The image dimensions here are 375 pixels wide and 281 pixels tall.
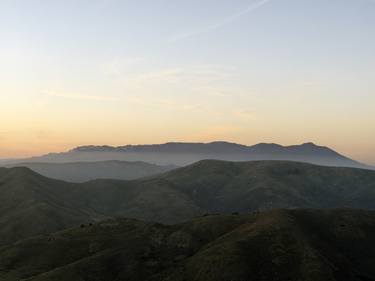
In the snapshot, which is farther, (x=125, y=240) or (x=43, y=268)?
(x=125, y=240)

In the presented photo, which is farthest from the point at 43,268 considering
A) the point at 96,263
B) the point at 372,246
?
the point at 372,246

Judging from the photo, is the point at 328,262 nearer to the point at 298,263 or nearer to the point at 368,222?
the point at 298,263

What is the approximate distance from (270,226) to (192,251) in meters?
17.1

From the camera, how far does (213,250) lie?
95750mm

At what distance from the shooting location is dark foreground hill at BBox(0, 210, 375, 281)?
87.7 m

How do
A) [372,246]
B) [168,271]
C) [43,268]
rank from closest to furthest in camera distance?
[168,271] < [43,268] < [372,246]

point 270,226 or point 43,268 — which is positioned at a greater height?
point 270,226

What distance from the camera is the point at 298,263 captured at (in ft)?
287

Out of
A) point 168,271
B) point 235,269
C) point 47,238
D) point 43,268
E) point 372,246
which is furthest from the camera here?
point 47,238

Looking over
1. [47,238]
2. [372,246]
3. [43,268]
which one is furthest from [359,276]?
[47,238]

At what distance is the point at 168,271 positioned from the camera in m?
91.6

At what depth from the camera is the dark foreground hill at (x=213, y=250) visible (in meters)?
87.7

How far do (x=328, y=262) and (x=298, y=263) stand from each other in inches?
263

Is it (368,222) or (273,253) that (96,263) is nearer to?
(273,253)
